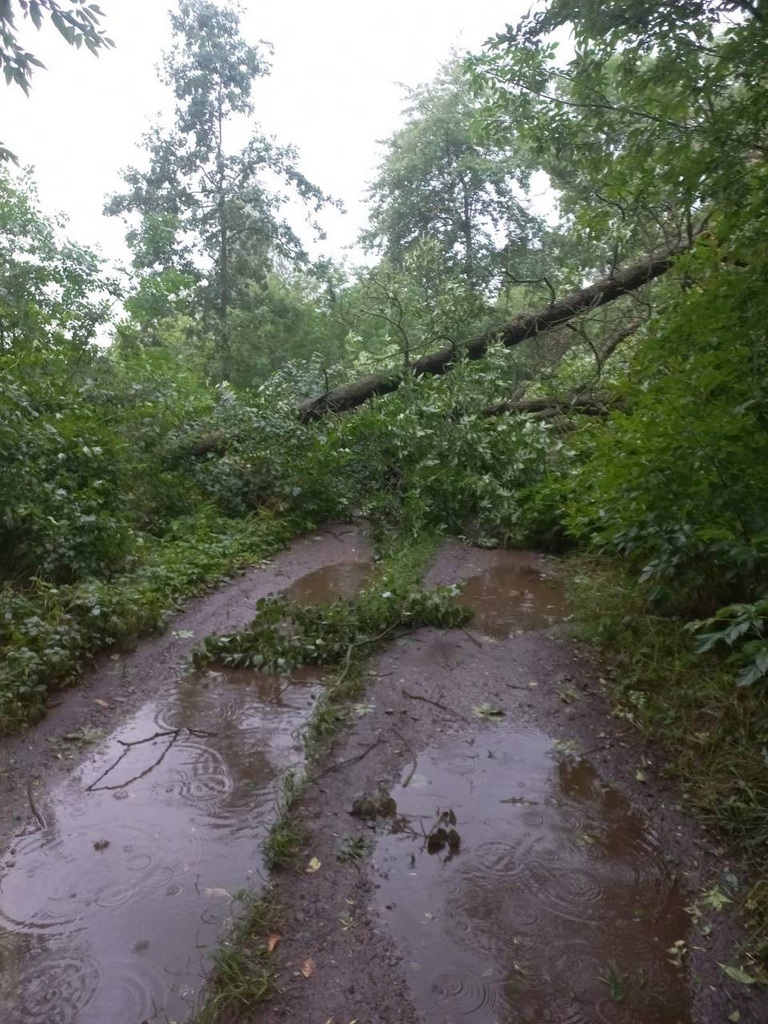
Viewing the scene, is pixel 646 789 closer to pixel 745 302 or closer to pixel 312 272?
pixel 745 302

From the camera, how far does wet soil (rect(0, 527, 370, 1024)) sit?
8.72 feet

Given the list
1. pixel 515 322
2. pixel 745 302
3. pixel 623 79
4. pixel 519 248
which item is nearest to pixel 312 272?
pixel 519 248

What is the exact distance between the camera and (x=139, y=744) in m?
4.36

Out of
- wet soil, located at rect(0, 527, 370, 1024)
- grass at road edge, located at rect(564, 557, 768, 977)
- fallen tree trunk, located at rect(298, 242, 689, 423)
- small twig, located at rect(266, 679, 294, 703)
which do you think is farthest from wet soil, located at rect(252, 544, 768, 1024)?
fallen tree trunk, located at rect(298, 242, 689, 423)

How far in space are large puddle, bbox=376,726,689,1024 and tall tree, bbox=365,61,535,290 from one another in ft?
66.4

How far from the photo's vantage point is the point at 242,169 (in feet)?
66.9

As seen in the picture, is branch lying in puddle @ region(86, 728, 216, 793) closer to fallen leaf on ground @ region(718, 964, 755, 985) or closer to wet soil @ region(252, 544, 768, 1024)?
wet soil @ region(252, 544, 768, 1024)

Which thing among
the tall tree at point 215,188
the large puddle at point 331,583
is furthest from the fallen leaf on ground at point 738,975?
the tall tree at point 215,188

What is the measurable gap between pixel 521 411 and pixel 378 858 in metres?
8.62

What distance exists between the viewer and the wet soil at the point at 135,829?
105 inches

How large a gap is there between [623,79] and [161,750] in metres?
5.46

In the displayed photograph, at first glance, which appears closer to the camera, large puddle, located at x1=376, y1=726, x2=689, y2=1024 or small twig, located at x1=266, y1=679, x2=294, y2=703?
large puddle, located at x1=376, y1=726, x2=689, y2=1024

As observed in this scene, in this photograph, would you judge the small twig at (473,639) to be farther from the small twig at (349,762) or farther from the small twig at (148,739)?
the small twig at (148,739)

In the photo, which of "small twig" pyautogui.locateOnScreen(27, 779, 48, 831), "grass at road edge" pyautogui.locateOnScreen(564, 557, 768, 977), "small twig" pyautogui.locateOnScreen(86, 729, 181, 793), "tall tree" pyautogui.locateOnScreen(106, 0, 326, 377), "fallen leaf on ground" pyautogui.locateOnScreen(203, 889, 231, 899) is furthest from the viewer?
"tall tree" pyautogui.locateOnScreen(106, 0, 326, 377)
